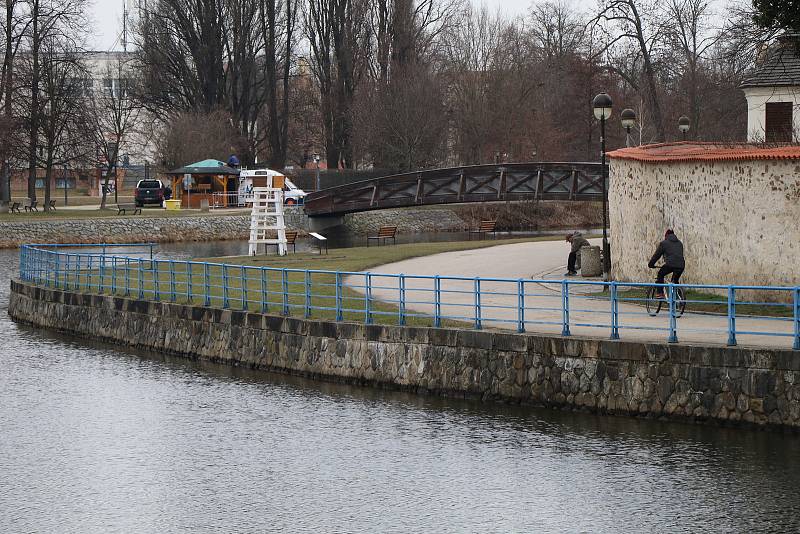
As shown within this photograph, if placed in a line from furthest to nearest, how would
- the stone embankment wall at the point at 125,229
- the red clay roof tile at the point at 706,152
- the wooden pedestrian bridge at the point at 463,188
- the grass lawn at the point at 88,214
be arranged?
1. the grass lawn at the point at 88,214
2. the wooden pedestrian bridge at the point at 463,188
3. the stone embankment wall at the point at 125,229
4. the red clay roof tile at the point at 706,152

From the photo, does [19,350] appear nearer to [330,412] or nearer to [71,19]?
[330,412]

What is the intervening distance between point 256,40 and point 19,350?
59641 millimetres

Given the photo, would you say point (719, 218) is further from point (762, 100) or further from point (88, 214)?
point (88, 214)

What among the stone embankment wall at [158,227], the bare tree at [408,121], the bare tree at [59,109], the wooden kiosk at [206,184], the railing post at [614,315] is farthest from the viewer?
the bare tree at [408,121]

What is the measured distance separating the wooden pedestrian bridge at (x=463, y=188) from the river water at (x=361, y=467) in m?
42.1

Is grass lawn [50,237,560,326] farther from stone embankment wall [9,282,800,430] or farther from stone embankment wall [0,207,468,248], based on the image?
stone embankment wall [0,207,468,248]

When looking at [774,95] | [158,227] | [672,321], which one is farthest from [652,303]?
[158,227]

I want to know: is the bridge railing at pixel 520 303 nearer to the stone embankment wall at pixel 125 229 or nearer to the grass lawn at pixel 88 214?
the stone embankment wall at pixel 125 229

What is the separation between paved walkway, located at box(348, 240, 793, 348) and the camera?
877 inches

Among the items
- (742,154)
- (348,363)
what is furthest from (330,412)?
(742,154)

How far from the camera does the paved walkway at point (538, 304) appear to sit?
73.0 ft

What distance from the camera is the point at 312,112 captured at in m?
99.1

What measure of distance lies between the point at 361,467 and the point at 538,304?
8.78 meters

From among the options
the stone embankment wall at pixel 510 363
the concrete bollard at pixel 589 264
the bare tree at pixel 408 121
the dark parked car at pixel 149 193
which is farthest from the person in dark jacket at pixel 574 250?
the bare tree at pixel 408 121
